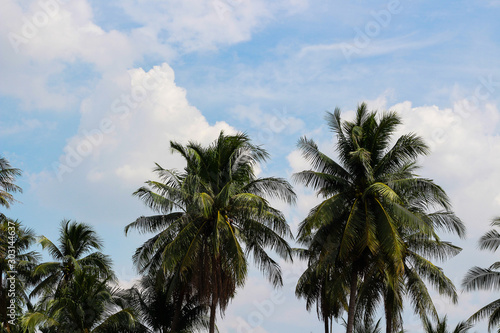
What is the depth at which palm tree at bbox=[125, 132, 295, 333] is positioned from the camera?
87.1 ft

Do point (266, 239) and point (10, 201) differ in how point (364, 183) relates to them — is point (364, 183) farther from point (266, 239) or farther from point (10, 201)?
point (10, 201)

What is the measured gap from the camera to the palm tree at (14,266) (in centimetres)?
3083

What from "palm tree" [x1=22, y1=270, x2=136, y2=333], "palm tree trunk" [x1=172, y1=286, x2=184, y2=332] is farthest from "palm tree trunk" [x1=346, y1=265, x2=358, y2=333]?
"palm tree" [x1=22, y1=270, x2=136, y2=333]

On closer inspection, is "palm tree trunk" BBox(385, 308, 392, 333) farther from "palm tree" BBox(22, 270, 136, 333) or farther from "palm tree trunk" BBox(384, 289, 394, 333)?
"palm tree" BBox(22, 270, 136, 333)

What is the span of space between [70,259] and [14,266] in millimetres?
3238

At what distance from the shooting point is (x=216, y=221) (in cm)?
2670

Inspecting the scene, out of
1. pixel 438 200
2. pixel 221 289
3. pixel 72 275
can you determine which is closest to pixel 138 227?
pixel 221 289

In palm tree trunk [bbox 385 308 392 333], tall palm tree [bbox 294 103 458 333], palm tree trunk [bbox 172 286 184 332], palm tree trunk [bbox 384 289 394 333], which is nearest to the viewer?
tall palm tree [bbox 294 103 458 333]

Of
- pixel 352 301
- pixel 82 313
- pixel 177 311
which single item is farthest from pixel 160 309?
pixel 352 301

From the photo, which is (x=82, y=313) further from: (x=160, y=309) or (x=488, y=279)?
(x=488, y=279)

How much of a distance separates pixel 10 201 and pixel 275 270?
13231mm

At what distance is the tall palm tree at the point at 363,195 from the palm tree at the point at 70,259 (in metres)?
13.6

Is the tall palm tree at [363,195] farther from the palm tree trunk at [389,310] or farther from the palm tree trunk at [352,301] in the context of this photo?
the palm tree trunk at [389,310]

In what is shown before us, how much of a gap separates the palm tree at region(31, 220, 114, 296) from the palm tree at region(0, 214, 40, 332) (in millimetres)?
1093
